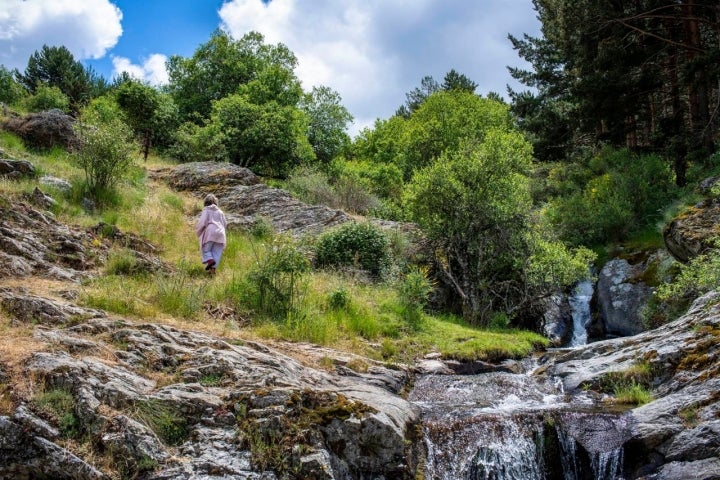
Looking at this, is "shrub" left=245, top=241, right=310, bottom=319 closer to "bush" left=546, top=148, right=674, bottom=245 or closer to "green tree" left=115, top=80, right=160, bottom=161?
"bush" left=546, top=148, right=674, bottom=245

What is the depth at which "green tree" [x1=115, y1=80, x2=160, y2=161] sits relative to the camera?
2694 cm

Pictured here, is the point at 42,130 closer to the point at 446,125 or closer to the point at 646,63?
the point at 646,63

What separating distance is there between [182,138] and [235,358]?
22302mm

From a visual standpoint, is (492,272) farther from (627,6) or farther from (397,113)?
(397,113)

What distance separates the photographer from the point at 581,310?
63.9 feet

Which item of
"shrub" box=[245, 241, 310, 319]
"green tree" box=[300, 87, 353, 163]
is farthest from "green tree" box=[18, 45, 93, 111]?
"shrub" box=[245, 241, 310, 319]

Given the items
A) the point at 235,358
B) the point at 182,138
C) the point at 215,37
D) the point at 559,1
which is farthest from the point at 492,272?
the point at 215,37

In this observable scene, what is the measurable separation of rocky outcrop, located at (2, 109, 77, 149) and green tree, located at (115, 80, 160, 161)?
266 inches

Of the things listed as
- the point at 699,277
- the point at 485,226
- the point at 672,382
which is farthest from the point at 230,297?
the point at 485,226

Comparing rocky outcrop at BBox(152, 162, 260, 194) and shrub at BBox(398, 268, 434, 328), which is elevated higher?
rocky outcrop at BBox(152, 162, 260, 194)

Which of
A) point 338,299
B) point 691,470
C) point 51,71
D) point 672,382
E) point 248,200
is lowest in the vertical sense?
point 691,470

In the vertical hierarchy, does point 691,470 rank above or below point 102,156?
below

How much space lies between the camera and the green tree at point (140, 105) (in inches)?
1061

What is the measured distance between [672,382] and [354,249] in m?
10.2
